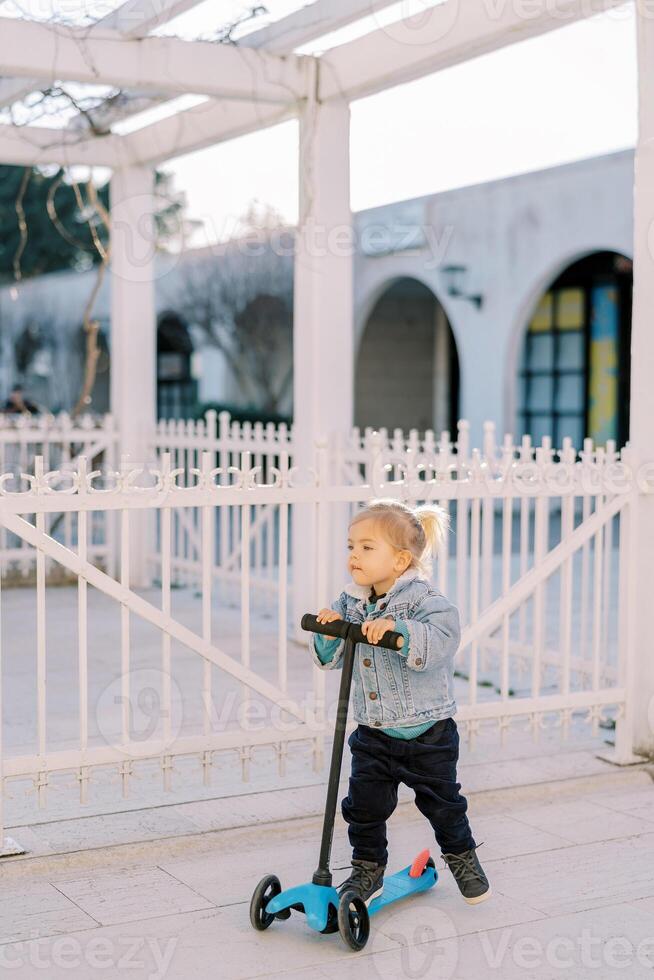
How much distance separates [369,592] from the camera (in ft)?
12.9

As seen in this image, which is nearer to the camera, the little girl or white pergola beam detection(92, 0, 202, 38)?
the little girl

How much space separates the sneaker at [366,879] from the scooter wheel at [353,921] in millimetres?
149

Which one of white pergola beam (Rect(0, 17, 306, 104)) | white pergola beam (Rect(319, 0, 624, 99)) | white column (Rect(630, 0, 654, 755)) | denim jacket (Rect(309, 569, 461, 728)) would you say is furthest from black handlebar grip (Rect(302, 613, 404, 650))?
white pergola beam (Rect(0, 17, 306, 104))

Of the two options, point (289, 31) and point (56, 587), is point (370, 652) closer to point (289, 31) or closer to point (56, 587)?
point (289, 31)

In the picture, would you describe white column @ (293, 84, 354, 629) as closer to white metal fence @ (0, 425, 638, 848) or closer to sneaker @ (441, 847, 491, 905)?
white metal fence @ (0, 425, 638, 848)

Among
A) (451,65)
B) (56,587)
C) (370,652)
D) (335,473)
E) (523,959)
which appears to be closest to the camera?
(523,959)

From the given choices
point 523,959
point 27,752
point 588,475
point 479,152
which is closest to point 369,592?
point 523,959

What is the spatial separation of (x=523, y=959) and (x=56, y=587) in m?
7.41

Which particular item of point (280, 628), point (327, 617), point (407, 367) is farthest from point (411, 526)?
point (407, 367)

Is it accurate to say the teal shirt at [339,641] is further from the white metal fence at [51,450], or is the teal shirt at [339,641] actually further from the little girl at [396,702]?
the white metal fence at [51,450]

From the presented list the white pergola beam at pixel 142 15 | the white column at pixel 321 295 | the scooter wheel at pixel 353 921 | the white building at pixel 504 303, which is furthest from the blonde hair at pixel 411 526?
the white building at pixel 504 303

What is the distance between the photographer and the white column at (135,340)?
10.2 metres

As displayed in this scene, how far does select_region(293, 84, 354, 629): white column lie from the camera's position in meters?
7.62

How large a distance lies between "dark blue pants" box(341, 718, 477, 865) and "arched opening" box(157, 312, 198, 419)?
23.5 m
